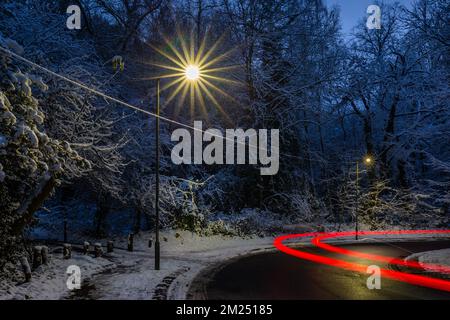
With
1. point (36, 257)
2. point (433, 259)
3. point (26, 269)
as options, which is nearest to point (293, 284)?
point (26, 269)

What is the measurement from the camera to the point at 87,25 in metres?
27.5

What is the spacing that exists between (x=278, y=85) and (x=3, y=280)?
2723 centimetres

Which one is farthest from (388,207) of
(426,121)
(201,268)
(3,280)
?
(3,280)

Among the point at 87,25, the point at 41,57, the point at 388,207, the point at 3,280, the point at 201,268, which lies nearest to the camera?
the point at 3,280

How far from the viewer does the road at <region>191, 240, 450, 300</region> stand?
37.3ft

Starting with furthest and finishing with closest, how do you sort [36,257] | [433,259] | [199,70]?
[199,70], [433,259], [36,257]

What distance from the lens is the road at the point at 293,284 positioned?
11.4 metres

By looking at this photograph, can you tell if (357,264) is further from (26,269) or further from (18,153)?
(18,153)

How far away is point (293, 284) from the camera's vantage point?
12953 millimetres

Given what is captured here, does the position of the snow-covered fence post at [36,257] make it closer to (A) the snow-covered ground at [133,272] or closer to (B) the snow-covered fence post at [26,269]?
(A) the snow-covered ground at [133,272]

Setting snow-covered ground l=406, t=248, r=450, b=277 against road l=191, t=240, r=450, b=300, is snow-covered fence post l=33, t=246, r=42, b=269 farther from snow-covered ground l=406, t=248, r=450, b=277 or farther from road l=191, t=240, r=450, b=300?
snow-covered ground l=406, t=248, r=450, b=277

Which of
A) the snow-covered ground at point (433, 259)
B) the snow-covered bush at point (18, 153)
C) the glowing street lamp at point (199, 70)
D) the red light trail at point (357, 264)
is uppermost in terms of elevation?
the glowing street lamp at point (199, 70)

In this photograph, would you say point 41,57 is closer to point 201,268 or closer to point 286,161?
point 201,268

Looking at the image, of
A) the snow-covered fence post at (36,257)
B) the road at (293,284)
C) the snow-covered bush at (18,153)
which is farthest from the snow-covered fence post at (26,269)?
the road at (293,284)
